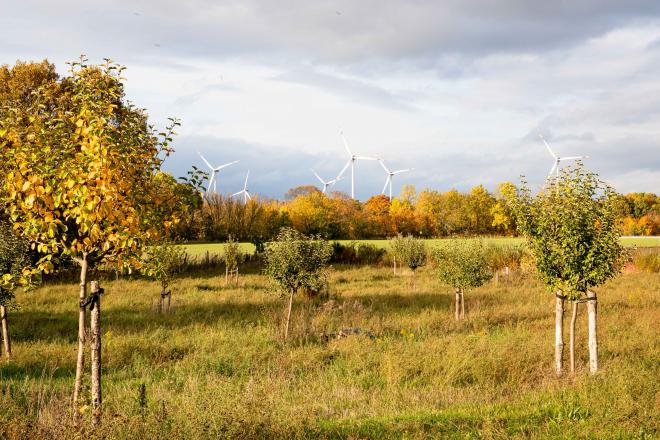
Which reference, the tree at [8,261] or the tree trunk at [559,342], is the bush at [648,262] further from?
the tree at [8,261]

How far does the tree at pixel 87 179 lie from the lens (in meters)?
8.49

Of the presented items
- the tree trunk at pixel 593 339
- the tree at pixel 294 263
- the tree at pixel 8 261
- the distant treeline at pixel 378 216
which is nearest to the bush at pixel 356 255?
the distant treeline at pixel 378 216

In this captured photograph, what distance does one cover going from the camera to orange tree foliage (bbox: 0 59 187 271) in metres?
8.48

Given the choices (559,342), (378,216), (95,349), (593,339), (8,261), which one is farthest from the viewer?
(378,216)

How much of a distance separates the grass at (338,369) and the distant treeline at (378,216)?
156 ft

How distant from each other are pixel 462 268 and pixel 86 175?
22493 mm

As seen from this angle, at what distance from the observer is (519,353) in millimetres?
17547

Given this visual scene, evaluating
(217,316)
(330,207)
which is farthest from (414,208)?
(217,316)

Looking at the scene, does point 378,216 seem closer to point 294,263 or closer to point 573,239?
point 294,263

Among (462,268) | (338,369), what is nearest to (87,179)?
(338,369)

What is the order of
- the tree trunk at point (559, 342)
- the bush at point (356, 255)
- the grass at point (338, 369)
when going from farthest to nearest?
the bush at point (356, 255) < the tree trunk at point (559, 342) < the grass at point (338, 369)

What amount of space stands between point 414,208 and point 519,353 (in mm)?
126678

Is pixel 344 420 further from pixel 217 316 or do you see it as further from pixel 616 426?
pixel 217 316

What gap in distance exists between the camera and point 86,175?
27.6 ft
